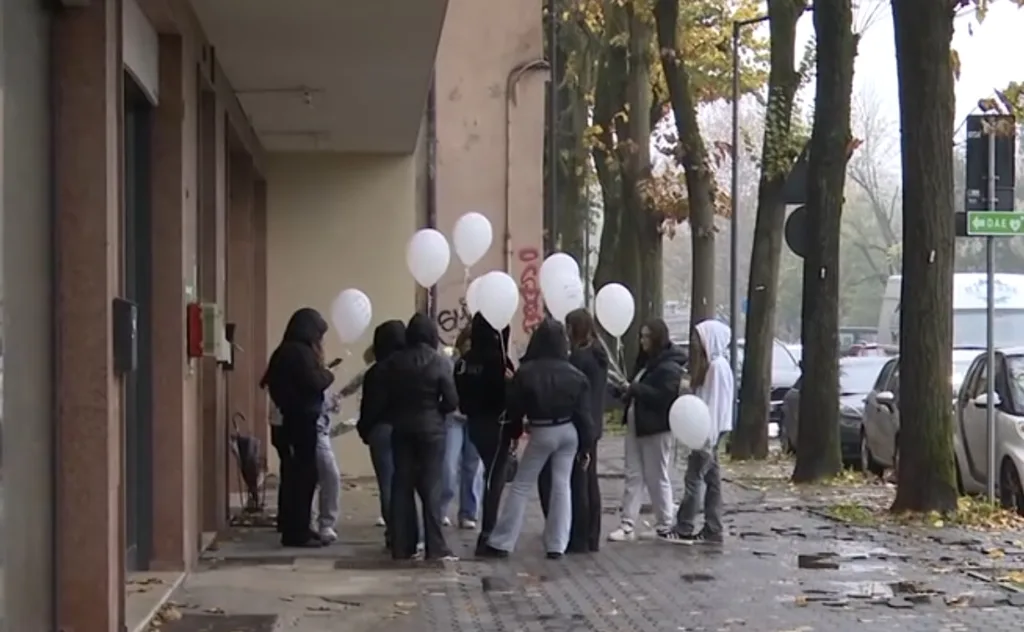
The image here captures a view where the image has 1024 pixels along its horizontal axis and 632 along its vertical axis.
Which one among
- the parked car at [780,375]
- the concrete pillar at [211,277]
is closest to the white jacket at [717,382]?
the concrete pillar at [211,277]

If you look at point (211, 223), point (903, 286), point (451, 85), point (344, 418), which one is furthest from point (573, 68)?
point (211, 223)

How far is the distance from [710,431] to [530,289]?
8.65m

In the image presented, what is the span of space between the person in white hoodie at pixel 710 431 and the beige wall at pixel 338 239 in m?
6.78

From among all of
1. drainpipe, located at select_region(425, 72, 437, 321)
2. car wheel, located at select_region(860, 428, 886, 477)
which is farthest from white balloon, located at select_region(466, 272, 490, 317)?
car wheel, located at select_region(860, 428, 886, 477)

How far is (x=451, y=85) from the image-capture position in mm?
22062

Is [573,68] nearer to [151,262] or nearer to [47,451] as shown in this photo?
[151,262]

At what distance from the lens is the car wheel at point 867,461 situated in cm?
2144

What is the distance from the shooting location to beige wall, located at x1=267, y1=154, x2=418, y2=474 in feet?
66.7

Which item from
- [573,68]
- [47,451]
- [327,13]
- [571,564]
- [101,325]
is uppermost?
[573,68]

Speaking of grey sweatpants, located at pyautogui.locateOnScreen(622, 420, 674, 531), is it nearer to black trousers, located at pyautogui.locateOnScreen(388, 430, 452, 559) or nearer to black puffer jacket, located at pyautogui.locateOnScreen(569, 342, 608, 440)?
black puffer jacket, located at pyautogui.locateOnScreen(569, 342, 608, 440)

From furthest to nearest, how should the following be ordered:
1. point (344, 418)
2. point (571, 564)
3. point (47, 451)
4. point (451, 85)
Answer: point (451, 85) < point (344, 418) < point (571, 564) < point (47, 451)

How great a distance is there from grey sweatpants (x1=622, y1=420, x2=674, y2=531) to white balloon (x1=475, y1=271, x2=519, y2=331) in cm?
137

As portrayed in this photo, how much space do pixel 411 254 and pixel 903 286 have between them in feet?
14.8

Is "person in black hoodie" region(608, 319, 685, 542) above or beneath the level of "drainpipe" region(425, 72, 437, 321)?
beneath
